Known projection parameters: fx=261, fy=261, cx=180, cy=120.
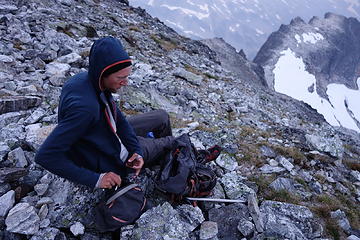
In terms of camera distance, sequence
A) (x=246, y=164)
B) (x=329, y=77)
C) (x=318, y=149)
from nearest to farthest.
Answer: (x=246, y=164)
(x=318, y=149)
(x=329, y=77)

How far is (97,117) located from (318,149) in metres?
7.29

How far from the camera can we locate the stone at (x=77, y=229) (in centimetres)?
338

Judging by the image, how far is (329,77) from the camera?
146 m

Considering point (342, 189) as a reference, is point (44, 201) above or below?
below

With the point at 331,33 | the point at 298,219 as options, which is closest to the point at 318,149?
the point at 298,219

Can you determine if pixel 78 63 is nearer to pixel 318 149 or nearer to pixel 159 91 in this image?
pixel 159 91

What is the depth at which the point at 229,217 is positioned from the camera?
4129mm

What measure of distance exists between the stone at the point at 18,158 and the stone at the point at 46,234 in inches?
50.1

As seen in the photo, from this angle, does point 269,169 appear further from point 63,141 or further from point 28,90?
point 28,90

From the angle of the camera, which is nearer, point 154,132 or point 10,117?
point 154,132

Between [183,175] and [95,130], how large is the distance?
5.25 ft

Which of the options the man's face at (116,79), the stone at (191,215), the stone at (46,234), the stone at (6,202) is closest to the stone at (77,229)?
the stone at (46,234)

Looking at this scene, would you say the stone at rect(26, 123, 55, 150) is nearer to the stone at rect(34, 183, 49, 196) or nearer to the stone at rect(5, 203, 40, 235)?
the stone at rect(34, 183, 49, 196)

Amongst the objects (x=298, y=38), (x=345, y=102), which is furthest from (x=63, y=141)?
(x=298, y=38)
